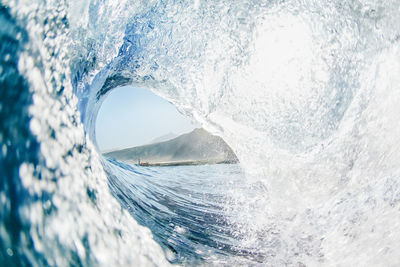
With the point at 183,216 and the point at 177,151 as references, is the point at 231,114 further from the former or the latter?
the point at 177,151

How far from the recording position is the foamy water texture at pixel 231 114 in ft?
3.55

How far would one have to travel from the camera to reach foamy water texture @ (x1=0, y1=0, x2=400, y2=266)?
1.08 meters

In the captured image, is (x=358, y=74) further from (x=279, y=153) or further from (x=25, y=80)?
(x=25, y=80)

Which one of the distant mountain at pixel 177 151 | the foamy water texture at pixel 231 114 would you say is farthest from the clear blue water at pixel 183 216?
the distant mountain at pixel 177 151

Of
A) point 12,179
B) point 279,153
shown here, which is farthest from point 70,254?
point 279,153

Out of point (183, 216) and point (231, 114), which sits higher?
point (231, 114)

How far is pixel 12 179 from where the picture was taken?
888mm

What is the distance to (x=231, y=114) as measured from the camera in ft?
7.38

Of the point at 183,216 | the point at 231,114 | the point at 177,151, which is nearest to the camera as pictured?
the point at 231,114

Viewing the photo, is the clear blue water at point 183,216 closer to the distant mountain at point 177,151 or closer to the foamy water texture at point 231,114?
the foamy water texture at point 231,114

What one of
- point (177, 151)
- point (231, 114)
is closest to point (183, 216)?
point (231, 114)

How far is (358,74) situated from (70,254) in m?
1.97

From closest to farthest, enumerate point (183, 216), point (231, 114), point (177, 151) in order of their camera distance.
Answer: point (231, 114) < point (183, 216) < point (177, 151)

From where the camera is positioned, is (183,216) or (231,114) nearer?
(231,114)
